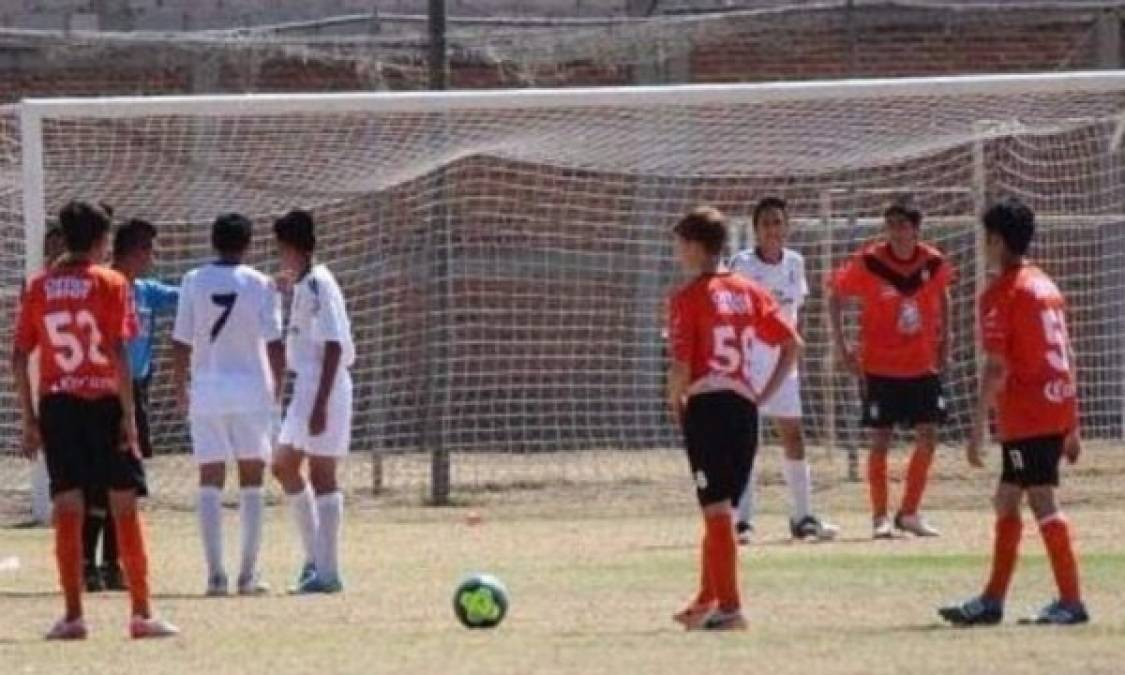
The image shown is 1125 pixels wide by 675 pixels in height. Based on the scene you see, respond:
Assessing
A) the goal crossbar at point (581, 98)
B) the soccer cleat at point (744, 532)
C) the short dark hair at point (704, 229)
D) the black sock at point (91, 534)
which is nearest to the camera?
the short dark hair at point (704, 229)

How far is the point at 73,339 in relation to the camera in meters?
14.0

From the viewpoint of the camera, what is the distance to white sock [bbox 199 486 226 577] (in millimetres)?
16656

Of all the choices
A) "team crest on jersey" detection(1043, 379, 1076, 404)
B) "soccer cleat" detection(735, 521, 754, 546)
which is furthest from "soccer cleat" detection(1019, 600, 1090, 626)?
"soccer cleat" detection(735, 521, 754, 546)

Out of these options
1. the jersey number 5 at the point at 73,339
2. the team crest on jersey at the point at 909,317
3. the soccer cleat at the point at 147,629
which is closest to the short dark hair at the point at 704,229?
the jersey number 5 at the point at 73,339

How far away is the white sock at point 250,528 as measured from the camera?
16.6 meters

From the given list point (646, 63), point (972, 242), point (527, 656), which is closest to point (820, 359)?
point (972, 242)

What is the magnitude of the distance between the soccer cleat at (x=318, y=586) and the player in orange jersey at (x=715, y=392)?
2.94m

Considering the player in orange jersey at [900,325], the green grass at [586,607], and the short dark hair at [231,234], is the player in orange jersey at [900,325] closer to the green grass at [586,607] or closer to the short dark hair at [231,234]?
the green grass at [586,607]

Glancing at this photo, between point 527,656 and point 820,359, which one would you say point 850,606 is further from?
point 820,359

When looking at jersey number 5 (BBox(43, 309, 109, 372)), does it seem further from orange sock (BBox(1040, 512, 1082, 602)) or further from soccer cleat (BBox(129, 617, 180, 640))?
orange sock (BBox(1040, 512, 1082, 602))

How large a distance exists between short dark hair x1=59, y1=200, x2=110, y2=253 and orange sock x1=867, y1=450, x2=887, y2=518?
22.8 feet

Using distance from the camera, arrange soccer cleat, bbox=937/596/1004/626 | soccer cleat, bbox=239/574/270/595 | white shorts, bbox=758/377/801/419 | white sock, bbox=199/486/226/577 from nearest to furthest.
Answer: soccer cleat, bbox=937/596/1004/626, soccer cleat, bbox=239/574/270/595, white sock, bbox=199/486/226/577, white shorts, bbox=758/377/801/419

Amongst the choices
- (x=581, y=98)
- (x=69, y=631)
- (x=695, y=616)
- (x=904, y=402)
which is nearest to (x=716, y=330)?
(x=695, y=616)

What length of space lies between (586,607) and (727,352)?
77.9 inches
